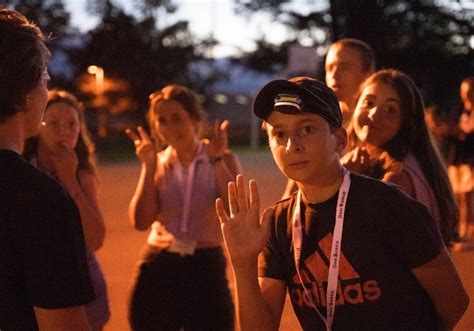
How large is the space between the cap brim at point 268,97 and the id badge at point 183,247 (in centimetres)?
189

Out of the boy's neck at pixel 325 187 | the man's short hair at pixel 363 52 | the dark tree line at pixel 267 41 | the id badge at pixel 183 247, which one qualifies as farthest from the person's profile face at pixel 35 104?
the dark tree line at pixel 267 41

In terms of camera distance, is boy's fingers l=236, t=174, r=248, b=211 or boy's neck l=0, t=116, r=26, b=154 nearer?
boy's neck l=0, t=116, r=26, b=154

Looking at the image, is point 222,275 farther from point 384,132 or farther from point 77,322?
point 77,322

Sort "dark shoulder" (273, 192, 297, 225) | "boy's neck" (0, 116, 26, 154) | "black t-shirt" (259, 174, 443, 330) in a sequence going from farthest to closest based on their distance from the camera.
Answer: "dark shoulder" (273, 192, 297, 225) < "black t-shirt" (259, 174, 443, 330) < "boy's neck" (0, 116, 26, 154)

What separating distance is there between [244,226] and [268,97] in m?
0.48

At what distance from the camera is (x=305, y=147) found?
8.51ft

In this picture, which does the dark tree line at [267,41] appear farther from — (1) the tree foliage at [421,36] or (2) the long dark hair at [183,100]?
(2) the long dark hair at [183,100]

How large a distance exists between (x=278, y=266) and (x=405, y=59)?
130ft

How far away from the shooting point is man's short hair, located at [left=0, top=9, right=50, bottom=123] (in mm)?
2023

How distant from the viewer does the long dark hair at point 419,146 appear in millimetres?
3570

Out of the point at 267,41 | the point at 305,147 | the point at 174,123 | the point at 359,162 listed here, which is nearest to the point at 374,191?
the point at 305,147

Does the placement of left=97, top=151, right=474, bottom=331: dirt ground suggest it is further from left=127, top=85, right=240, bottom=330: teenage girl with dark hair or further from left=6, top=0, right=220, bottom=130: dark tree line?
left=6, top=0, right=220, bottom=130: dark tree line

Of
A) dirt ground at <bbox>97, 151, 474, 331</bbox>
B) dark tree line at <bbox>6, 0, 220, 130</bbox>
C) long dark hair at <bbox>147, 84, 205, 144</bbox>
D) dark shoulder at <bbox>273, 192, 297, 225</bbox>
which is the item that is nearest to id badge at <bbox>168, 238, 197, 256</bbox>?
long dark hair at <bbox>147, 84, 205, 144</bbox>

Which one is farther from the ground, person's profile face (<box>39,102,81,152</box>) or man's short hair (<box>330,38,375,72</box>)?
man's short hair (<box>330,38,375,72</box>)
